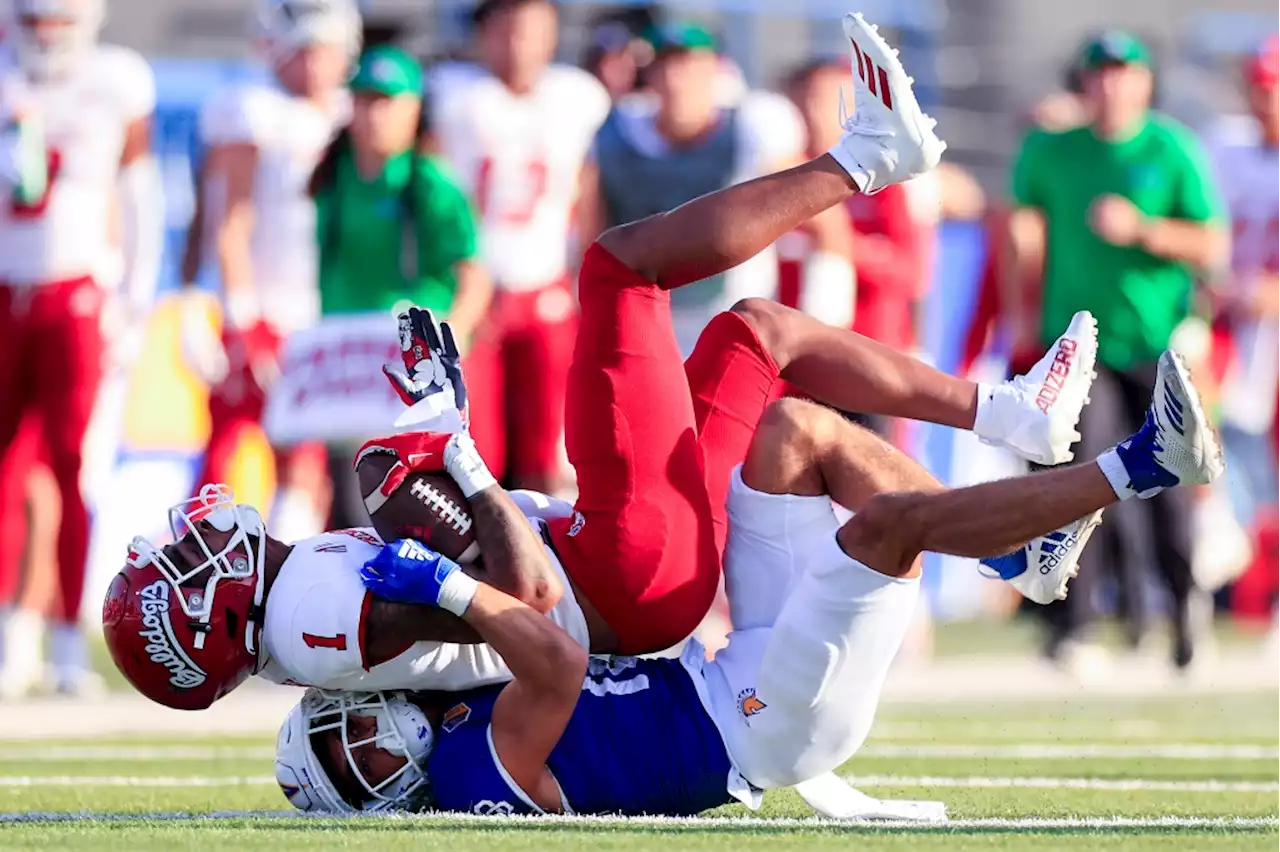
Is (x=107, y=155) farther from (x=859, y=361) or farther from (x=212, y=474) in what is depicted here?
(x=859, y=361)

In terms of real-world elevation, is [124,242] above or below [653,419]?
below

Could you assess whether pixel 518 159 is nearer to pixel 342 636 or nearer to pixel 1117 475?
pixel 342 636

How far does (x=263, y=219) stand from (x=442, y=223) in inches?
48.2

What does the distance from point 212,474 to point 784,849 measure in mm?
5863

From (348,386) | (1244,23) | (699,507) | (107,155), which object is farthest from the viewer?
(1244,23)

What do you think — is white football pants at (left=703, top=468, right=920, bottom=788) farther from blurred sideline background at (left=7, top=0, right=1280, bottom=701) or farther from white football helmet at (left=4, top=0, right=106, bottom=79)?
white football helmet at (left=4, top=0, right=106, bottom=79)

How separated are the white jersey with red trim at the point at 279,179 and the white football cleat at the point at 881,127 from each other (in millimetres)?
4848

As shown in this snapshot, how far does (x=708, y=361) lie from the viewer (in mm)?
5598

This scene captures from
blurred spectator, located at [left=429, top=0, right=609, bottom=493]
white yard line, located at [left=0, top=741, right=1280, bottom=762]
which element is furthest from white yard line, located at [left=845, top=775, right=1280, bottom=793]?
blurred spectator, located at [left=429, top=0, right=609, bottom=493]

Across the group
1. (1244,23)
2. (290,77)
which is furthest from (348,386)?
(1244,23)

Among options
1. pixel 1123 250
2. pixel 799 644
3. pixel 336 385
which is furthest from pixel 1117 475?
pixel 1123 250

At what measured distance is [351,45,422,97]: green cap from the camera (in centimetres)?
931

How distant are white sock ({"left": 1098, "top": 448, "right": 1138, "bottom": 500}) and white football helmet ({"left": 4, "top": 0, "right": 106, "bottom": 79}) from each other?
6.17 metres

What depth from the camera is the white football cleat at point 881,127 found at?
5.48 meters
